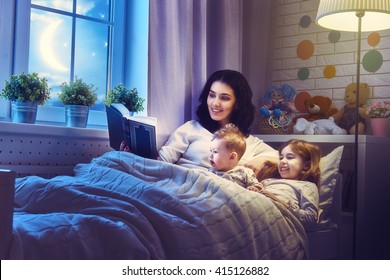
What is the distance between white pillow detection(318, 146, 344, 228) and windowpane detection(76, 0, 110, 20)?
1035 mm

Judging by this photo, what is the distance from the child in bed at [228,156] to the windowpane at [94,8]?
72 centimetres

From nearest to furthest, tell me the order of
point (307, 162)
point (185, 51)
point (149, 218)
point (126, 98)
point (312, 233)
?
point (149, 218) < point (312, 233) < point (307, 162) < point (126, 98) < point (185, 51)

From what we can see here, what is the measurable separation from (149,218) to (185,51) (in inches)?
42.6

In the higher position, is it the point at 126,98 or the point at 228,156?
the point at 126,98

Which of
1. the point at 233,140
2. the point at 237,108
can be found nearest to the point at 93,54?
the point at 237,108

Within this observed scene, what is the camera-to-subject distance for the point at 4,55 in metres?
1.73

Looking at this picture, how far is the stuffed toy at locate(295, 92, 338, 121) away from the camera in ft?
6.97

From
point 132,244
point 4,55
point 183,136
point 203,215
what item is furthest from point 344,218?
point 4,55

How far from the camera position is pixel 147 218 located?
3.49 feet

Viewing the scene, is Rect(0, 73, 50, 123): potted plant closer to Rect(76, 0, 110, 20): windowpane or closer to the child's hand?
Rect(76, 0, 110, 20): windowpane

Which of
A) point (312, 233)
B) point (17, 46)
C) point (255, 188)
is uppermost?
point (17, 46)

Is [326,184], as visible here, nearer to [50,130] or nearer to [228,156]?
[228,156]

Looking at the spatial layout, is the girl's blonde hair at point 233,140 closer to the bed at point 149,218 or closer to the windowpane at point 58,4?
the bed at point 149,218
